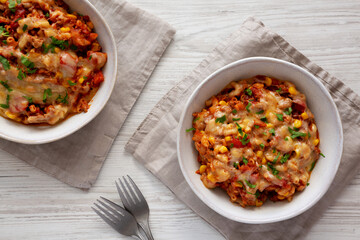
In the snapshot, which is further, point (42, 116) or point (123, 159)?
point (123, 159)

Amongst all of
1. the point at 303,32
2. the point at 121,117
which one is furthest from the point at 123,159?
the point at 303,32

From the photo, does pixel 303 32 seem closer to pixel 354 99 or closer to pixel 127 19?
pixel 354 99

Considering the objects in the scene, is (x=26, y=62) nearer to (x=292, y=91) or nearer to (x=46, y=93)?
(x=46, y=93)

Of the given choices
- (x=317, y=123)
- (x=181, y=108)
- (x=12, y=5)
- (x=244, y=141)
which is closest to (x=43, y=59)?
(x=12, y=5)

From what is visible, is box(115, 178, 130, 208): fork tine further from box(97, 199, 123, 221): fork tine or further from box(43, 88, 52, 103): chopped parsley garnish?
box(43, 88, 52, 103): chopped parsley garnish

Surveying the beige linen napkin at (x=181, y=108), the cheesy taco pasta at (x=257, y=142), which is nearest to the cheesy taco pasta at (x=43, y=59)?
the beige linen napkin at (x=181, y=108)

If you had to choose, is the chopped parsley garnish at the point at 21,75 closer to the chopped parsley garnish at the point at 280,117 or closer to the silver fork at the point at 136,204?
the silver fork at the point at 136,204
